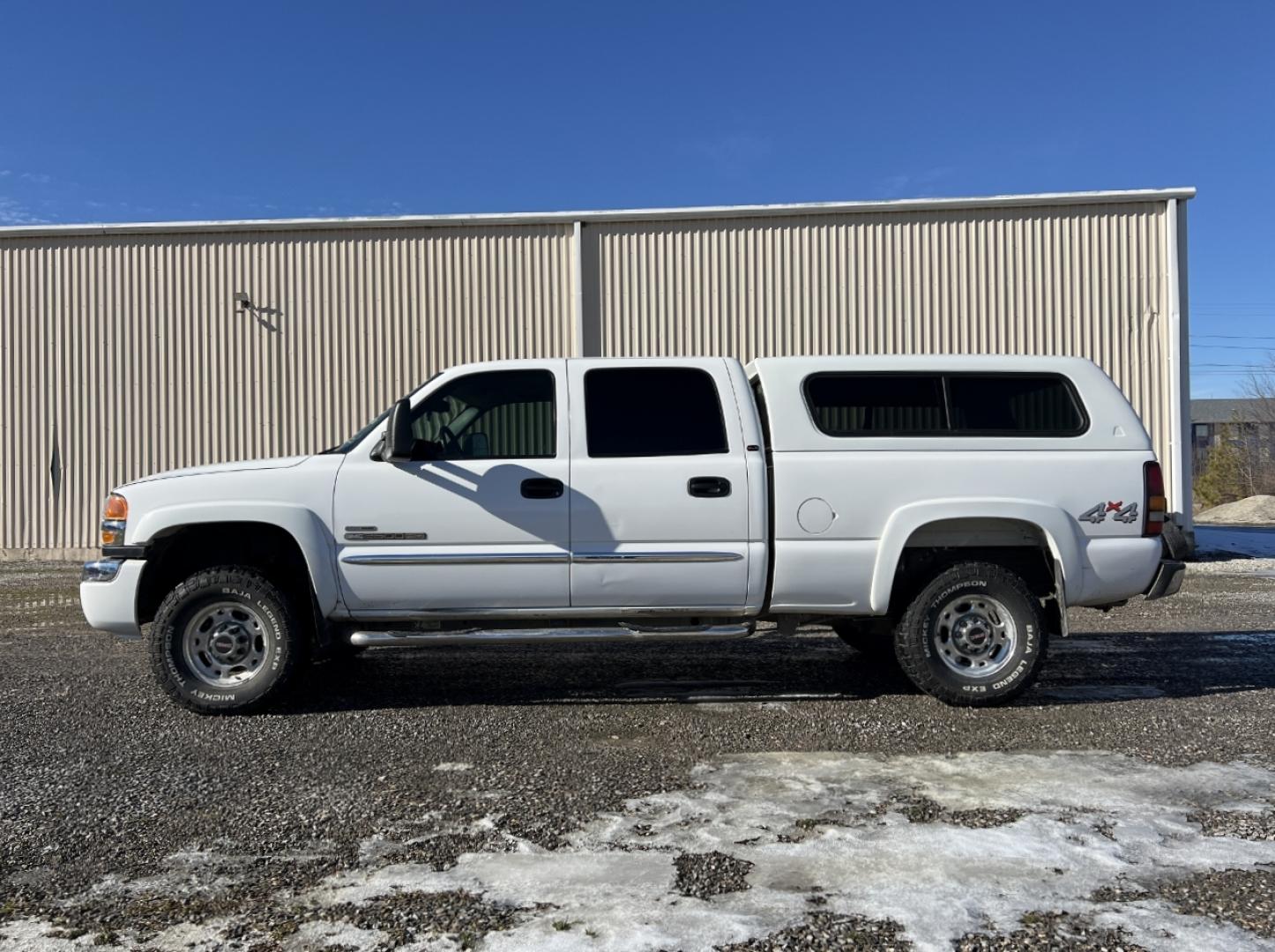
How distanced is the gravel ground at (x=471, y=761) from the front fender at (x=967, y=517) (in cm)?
82

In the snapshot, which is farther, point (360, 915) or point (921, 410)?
point (921, 410)

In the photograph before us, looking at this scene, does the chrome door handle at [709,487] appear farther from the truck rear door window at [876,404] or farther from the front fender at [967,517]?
the front fender at [967,517]

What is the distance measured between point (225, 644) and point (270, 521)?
754 millimetres

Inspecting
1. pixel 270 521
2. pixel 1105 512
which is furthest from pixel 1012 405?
pixel 270 521

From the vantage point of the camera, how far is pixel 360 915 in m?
2.72

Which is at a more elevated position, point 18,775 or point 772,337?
point 772,337

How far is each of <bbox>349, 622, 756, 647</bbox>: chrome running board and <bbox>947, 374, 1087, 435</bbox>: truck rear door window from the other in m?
1.75

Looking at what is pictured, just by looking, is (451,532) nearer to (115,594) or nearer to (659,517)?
(659,517)

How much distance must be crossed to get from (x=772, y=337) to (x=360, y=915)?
12034mm

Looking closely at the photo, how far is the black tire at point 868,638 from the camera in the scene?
568 cm

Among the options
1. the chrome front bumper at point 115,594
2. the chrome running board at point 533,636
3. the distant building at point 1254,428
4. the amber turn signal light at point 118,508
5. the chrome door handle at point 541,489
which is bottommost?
the chrome running board at point 533,636

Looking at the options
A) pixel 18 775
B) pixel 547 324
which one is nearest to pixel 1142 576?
pixel 18 775

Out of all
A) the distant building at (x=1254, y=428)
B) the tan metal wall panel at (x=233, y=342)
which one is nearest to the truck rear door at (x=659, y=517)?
the tan metal wall panel at (x=233, y=342)

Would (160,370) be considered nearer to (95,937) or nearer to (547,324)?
(547,324)
